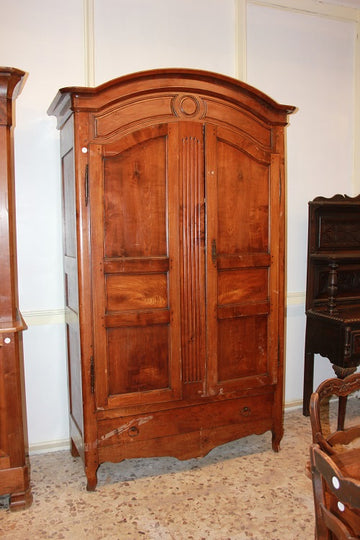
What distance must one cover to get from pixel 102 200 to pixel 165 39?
1.36 metres

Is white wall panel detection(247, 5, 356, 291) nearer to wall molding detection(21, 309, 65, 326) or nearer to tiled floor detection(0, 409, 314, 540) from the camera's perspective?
tiled floor detection(0, 409, 314, 540)

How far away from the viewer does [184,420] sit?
2.60 meters

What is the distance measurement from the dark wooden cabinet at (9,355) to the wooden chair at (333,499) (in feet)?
5.16

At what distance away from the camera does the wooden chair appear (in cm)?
101

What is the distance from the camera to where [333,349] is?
122 inches

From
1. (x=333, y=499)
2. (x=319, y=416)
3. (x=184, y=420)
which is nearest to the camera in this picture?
(x=333, y=499)

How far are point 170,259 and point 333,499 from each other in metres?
1.51

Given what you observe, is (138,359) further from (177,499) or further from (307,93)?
(307,93)

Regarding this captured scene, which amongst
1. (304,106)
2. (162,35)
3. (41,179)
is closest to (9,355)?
(41,179)

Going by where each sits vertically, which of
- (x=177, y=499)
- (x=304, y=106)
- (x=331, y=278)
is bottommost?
(x=177, y=499)

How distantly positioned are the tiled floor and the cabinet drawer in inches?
10.8

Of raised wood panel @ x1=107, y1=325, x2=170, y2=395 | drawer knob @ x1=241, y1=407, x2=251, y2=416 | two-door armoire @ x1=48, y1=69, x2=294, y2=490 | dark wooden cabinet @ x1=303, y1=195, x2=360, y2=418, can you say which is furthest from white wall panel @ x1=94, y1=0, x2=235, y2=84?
drawer knob @ x1=241, y1=407, x2=251, y2=416

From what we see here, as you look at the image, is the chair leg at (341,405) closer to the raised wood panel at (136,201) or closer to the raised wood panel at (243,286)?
the raised wood panel at (243,286)

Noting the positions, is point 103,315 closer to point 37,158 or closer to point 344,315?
point 37,158
